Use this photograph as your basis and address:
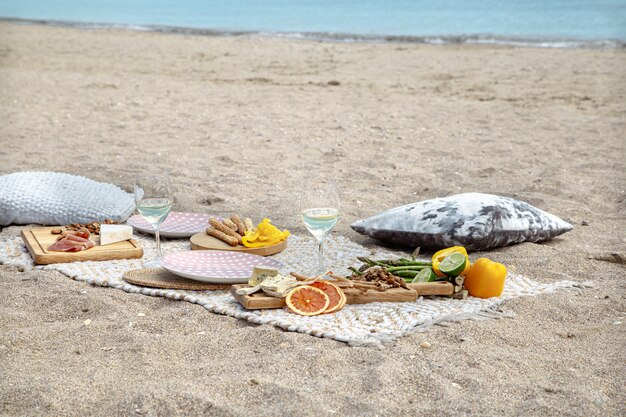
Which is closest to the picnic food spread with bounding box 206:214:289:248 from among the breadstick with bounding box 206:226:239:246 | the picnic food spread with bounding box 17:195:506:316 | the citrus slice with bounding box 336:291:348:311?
the breadstick with bounding box 206:226:239:246

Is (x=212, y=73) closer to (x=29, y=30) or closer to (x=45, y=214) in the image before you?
(x=45, y=214)

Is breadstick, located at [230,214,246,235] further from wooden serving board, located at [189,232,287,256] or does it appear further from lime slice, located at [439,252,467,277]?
lime slice, located at [439,252,467,277]

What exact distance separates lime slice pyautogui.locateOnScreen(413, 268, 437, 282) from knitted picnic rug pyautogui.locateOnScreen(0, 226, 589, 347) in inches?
4.2

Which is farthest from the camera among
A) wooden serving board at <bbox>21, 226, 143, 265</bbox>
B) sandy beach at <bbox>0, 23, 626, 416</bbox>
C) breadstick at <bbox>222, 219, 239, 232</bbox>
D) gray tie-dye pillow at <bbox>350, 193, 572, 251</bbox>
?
breadstick at <bbox>222, 219, 239, 232</bbox>

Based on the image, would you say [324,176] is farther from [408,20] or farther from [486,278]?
[408,20]

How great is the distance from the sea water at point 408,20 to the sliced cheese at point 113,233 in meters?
15.9

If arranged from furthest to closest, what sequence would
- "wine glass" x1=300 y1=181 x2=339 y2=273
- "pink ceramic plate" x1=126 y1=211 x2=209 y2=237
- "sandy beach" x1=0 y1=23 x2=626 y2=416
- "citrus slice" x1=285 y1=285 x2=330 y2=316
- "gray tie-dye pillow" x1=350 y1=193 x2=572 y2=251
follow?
1. "pink ceramic plate" x1=126 y1=211 x2=209 y2=237
2. "gray tie-dye pillow" x1=350 y1=193 x2=572 y2=251
3. "wine glass" x1=300 y1=181 x2=339 y2=273
4. "citrus slice" x1=285 y1=285 x2=330 y2=316
5. "sandy beach" x1=0 y1=23 x2=626 y2=416

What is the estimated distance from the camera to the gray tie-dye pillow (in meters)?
4.78

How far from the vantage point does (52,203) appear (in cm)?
532

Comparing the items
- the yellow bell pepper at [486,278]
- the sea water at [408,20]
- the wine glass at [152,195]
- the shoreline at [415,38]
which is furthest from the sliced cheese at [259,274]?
the sea water at [408,20]

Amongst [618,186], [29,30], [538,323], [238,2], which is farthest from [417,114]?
[238,2]

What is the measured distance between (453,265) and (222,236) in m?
1.43

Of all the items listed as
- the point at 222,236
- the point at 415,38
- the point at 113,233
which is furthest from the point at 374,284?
the point at 415,38

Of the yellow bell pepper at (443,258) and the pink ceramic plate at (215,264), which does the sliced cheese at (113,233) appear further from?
the yellow bell pepper at (443,258)
